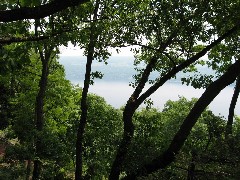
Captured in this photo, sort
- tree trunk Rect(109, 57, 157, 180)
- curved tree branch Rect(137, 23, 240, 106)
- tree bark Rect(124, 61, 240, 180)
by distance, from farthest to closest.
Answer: tree trunk Rect(109, 57, 157, 180)
curved tree branch Rect(137, 23, 240, 106)
tree bark Rect(124, 61, 240, 180)

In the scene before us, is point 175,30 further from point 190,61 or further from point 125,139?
point 125,139

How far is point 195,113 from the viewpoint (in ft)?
31.6

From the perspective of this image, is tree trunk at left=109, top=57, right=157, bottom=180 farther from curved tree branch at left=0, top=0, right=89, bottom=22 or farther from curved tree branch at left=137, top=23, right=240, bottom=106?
curved tree branch at left=0, top=0, right=89, bottom=22

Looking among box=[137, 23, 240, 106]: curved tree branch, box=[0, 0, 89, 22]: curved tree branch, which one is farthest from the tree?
box=[0, 0, 89, 22]: curved tree branch

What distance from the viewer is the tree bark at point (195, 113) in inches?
370

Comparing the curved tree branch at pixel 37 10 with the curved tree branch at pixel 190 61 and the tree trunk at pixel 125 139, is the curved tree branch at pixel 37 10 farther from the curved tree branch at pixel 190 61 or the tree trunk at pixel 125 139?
the tree trunk at pixel 125 139

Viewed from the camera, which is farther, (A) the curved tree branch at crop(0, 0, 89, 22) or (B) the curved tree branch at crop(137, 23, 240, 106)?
(B) the curved tree branch at crop(137, 23, 240, 106)

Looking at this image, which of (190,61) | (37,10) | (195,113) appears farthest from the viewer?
(190,61)

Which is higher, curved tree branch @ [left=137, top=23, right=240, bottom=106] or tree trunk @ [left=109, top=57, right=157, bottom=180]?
curved tree branch @ [left=137, top=23, right=240, bottom=106]

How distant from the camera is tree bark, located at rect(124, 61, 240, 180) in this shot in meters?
9.40

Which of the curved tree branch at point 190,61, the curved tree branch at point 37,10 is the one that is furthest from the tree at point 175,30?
the curved tree branch at point 37,10

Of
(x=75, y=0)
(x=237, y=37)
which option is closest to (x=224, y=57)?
(x=237, y=37)

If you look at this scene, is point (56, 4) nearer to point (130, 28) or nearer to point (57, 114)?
point (130, 28)

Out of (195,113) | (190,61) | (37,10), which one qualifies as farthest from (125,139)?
(37,10)
